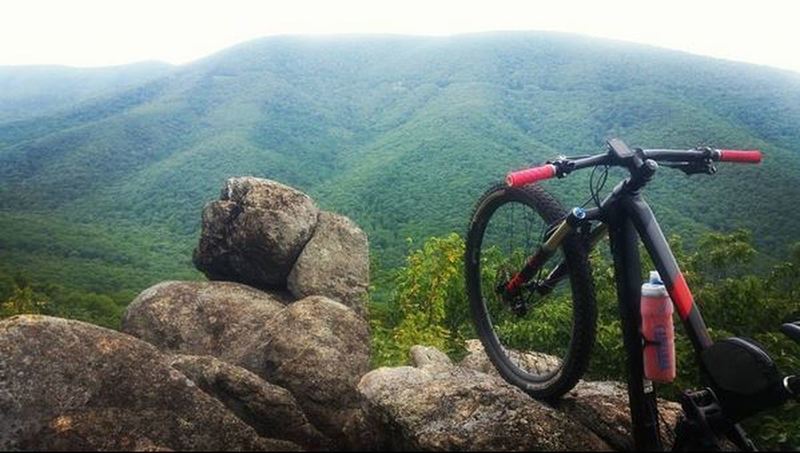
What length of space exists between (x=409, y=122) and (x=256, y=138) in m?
49.2

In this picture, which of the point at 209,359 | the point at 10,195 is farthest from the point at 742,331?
the point at 10,195

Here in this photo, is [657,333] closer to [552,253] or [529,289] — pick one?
[552,253]

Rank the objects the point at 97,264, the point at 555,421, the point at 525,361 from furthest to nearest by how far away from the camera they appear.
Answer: the point at 97,264 < the point at 525,361 < the point at 555,421

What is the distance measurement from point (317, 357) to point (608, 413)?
6.69 meters

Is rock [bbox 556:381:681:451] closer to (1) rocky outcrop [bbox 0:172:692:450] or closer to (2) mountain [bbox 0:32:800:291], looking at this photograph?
(1) rocky outcrop [bbox 0:172:692:450]

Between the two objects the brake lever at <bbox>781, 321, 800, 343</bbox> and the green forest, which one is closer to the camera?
the brake lever at <bbox>781, 321, 800, 343</bbox>

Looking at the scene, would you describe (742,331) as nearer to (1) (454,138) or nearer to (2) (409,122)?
(1) (454,138)

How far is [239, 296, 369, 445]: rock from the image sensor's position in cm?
1049

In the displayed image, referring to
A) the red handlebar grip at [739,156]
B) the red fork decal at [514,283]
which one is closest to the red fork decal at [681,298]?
the red handlebar grip at [739,156]

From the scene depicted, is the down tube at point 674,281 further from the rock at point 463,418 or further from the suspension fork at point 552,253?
the rock at point 463,418

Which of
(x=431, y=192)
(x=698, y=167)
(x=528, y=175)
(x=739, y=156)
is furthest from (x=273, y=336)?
(x=431, y=192)

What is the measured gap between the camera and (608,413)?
5.29 m

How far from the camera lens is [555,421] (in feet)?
14.9

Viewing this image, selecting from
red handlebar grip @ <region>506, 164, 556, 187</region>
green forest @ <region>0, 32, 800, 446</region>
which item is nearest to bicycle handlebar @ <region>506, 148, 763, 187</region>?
red handlebar grip @ <region>506, 164, 556, 187</region>
